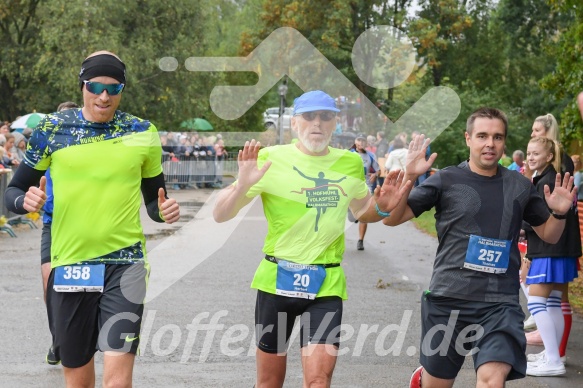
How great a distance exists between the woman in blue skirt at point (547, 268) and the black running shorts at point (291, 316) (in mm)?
2745

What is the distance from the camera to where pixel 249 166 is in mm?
5461

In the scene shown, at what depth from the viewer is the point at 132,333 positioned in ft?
17.4

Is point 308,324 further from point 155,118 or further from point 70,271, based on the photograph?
point 155,118

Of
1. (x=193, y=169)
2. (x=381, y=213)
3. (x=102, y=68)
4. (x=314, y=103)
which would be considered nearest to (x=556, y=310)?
(x=381, y=213)

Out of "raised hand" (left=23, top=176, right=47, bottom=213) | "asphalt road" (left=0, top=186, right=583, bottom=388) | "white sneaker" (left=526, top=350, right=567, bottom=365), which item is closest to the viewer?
"raised hand" (left=23, top=176, right=47, bottom=213)

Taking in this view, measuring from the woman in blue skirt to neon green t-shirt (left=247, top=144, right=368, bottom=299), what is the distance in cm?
244

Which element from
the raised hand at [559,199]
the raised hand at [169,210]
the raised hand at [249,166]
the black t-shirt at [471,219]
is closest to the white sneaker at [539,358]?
the raised hand at [559,199]

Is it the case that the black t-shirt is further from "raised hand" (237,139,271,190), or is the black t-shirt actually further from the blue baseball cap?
"raised hand" (237,139,271,190)

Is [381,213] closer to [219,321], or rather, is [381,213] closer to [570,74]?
[219,321]

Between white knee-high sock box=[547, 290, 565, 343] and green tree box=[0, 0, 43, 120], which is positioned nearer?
white knee-high sock box=[547, 290, 565, 343]

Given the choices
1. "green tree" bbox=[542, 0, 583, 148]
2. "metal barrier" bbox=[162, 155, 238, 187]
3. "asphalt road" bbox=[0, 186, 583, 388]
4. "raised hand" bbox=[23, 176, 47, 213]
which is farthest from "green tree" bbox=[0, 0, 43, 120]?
"raised hand" bbox=[23, 176, 47, 213]

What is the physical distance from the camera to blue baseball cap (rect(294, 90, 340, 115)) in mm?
5816

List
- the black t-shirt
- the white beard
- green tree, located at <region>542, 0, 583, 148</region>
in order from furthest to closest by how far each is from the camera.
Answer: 1. green tree, located at <region>542, 0, 583, 148</region>
2. the white beard
3. the black t-shirt

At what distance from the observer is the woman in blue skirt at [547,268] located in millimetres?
7840
